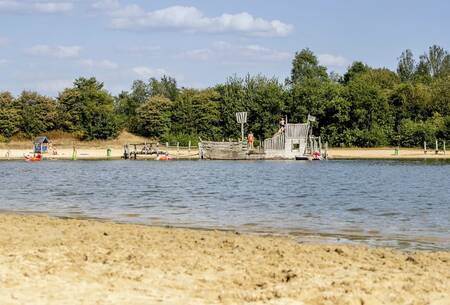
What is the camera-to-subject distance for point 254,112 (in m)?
86.9

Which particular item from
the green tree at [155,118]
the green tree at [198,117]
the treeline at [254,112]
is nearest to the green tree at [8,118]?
the treeline at [254,112]

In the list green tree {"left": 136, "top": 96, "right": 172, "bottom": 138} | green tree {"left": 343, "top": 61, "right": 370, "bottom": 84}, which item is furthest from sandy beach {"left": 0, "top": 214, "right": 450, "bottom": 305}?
green tree {"left": 343, "top": 61, "right": 370, "bottom": 84}

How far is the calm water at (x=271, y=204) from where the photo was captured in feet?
57.7

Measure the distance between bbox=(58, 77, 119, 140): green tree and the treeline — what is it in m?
0.13

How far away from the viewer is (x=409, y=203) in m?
25.3

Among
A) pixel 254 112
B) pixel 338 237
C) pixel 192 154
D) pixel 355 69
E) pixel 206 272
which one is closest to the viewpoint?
pixel 206 272

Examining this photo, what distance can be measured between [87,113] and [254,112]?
21624 millimetres

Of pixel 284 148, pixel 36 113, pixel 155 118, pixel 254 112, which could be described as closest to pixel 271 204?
pixel 284 148

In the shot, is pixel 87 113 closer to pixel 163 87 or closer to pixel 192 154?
pixel 192 154

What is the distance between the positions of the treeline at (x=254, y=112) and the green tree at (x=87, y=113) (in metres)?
0.13

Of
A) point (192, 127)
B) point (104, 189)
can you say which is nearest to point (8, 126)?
point (192, 127)

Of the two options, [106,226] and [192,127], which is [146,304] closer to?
[106,226]

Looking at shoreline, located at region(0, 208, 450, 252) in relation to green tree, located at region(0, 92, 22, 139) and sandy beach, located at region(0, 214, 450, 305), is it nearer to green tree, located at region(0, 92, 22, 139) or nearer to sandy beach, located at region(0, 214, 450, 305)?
sandy beach, located at region(0, 214, 450, 305)

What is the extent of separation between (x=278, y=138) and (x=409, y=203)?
46470 mm
